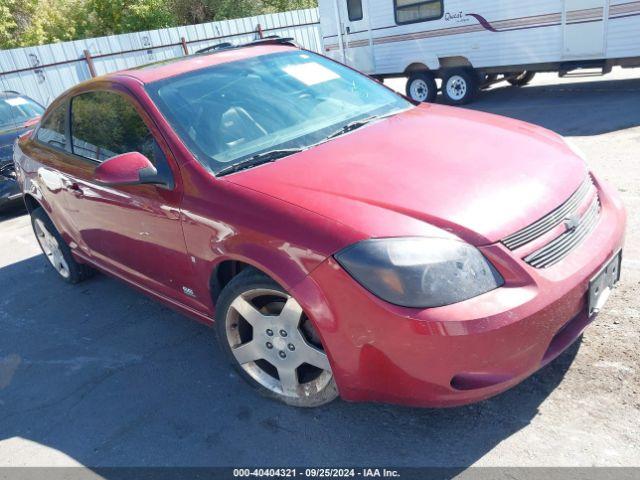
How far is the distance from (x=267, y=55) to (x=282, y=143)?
1080 mm

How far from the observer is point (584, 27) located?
9.16 metres

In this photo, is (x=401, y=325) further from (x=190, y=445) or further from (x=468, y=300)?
(x=190, y=445)

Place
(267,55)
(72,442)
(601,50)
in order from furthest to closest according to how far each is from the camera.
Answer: (601,50) → (267,55) → (72,442)

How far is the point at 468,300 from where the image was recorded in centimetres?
218

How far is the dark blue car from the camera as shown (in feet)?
24.6

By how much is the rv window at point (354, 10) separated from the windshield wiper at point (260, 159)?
33.4 feet

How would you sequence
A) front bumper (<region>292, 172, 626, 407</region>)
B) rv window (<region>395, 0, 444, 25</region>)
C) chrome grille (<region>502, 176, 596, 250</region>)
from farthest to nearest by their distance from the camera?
rv window (<region>395, 0, 444, 25</region>)
chrome grille (<region>502, 176, 596, 250</region>)
front bumper (<region>292, 172, 626, 407</region>)

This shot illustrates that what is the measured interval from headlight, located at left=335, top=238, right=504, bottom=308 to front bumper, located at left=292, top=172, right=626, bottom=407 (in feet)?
0.11

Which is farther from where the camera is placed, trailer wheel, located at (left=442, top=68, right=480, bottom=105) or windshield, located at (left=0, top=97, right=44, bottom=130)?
trailer wheel, located at (left=442, top=68, right=480, bottom=105)

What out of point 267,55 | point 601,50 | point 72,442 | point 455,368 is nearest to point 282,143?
point 267,55

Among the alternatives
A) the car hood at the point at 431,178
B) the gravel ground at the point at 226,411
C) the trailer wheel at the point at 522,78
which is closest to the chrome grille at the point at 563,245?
the car hood at the point at 431,178

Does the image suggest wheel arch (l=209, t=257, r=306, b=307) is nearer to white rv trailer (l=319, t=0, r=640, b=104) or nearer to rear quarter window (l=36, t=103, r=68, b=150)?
rear quarter window (l=36, t=103, r=68, b=150)

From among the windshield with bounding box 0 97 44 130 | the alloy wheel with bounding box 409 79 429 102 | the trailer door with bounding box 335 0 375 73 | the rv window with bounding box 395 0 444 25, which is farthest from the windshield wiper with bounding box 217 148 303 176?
the trailer door with bounding box 335 0 375 73

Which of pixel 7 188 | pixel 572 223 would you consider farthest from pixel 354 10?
pixel 572 223
